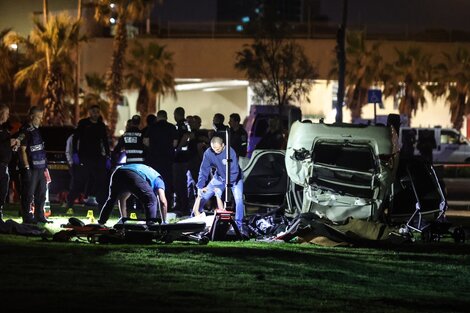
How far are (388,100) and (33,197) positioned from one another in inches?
1907

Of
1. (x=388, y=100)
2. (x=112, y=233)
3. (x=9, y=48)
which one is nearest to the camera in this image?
(x=112, y=233)

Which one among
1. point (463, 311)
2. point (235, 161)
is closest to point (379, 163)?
point (235, 161)

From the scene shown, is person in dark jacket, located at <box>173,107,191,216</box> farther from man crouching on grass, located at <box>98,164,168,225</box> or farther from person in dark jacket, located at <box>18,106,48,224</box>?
man crouching on grass, located at <box>98,164,168,225</box>

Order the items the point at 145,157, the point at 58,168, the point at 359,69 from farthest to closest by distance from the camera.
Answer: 1. the point at 359,69
2. the point at 58,168
3. the point at 145,157

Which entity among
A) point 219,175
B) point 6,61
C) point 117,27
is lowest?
point 219,175

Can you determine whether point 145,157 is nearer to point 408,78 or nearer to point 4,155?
point 4,155

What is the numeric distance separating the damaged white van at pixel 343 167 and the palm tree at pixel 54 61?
3279 cm

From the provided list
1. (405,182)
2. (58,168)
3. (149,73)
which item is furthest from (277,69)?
(405,182)

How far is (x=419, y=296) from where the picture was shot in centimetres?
1147

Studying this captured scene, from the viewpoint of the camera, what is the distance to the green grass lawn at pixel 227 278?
10461 mm

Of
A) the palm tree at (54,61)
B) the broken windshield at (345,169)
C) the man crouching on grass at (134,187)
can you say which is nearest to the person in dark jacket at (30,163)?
the man crouching on grass at (134,187)

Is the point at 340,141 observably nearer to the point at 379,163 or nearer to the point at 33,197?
the point at 379,163

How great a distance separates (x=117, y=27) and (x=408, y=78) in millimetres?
16437

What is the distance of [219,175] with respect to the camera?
60.5 ft
